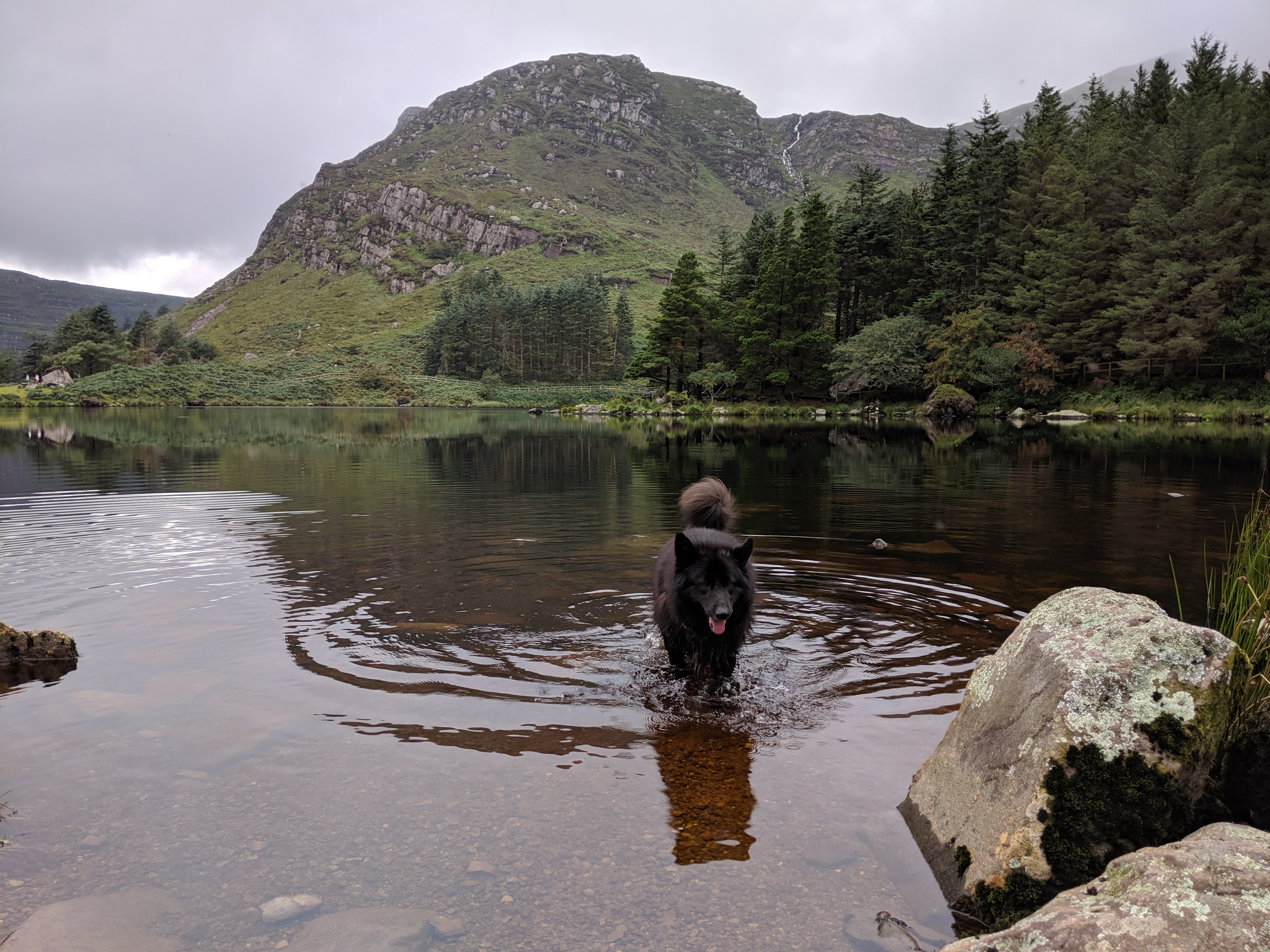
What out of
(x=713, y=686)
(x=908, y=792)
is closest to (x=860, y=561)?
(x=713, y=686)

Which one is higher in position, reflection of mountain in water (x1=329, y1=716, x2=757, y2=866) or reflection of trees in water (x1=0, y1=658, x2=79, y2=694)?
reflection of trees in water (x1=0, y1=658, x2=79, y2=694)

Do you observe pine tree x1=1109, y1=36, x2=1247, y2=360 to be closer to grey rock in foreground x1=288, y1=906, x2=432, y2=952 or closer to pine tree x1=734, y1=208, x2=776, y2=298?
pine tree x1=734, y1=208, x2=776, y2=298

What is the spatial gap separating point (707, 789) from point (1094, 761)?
8.17ft

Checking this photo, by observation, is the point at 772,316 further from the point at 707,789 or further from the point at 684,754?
the point at 707,789

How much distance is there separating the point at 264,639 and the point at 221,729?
2648mm

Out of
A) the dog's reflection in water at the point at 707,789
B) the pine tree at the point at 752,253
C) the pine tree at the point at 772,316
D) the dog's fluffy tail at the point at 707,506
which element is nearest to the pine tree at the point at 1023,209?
the pine tree at the point at 772,316

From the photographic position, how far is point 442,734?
5816mm

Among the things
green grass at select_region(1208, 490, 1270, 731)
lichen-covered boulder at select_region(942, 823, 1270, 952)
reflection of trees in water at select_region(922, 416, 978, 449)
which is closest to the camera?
lichen-covered boulder at select_region(942, 823, 1270, 952)

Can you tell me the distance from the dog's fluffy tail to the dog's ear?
156cm

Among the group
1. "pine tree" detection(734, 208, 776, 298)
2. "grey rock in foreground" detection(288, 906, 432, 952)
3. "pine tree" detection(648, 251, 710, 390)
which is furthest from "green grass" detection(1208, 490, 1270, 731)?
"pine tree" detection(734, 208, 776, 298)

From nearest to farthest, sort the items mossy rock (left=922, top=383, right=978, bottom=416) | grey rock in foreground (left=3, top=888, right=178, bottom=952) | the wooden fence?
grey rock in foreground (left=3, top=888, right=178, bottom=952)
the wooden fence
mossy rock (left=922, top=383, right=978, bottom=416)

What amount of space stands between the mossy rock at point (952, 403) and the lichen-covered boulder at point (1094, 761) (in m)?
65.2

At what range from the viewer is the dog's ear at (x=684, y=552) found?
258 inches

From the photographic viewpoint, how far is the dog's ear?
6555 mm
